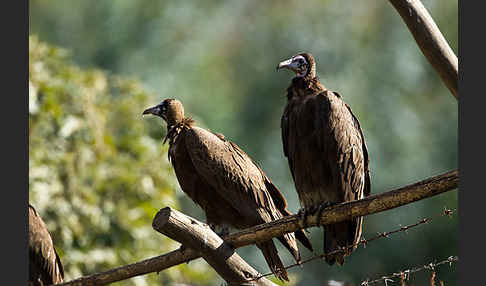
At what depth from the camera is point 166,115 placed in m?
5.99

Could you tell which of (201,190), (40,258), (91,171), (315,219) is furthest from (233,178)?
(91,171)

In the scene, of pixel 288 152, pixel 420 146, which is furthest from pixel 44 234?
pixel 420 146

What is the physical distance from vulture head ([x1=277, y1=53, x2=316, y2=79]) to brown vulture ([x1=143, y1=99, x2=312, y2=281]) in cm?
71

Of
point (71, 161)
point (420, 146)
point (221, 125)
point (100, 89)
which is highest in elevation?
point (221, 125)

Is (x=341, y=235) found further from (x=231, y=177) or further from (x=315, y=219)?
(x=231, y=177)

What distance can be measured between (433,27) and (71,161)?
4752 mm

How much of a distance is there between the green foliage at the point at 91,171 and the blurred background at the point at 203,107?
0.04 feet

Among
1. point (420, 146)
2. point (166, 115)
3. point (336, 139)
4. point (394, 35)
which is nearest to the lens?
point (336, 139)

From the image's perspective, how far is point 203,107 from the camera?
851 inches

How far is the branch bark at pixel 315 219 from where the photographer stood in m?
3.98

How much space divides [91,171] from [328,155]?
368 centimetres

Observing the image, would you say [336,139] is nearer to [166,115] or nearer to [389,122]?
[166,115]

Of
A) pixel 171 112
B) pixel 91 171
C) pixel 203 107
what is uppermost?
pixel 203 107

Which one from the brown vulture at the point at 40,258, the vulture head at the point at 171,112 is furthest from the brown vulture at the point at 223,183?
the brown vulture at the point at 40,258
